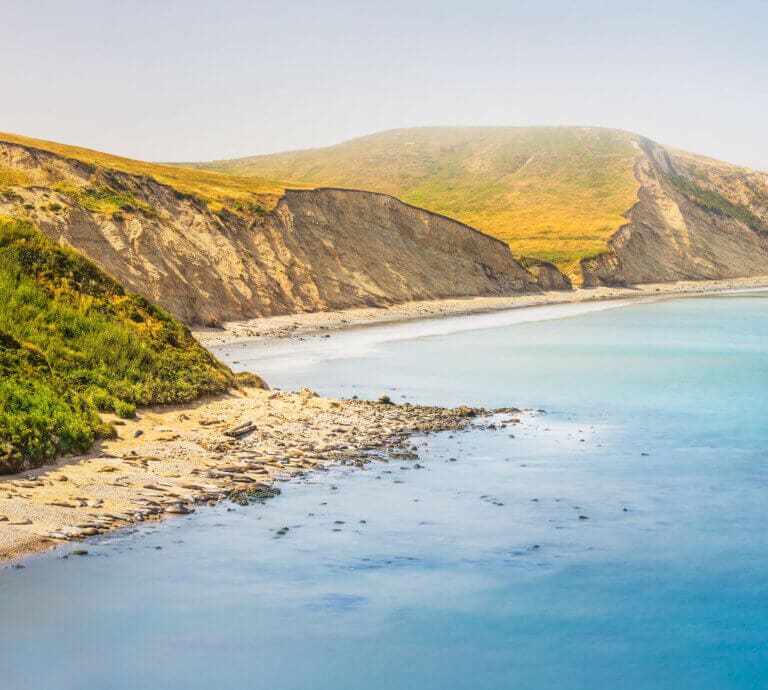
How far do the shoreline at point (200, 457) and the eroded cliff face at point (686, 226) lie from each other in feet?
262

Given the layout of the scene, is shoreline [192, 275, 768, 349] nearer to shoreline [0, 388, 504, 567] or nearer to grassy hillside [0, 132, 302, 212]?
grassy hillside [0, 132, 302, 212]

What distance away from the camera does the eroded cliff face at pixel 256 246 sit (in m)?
50.0

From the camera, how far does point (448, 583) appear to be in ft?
43.5

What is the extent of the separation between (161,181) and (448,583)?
5423 centimetres

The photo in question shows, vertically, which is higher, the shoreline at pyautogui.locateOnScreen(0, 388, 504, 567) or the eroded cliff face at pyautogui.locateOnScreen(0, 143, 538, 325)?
the eroded cliff face at pyautogui.locateOnScreen(0, 143, 538, 325)

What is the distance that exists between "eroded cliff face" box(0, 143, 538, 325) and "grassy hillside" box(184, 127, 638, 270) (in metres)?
24.8

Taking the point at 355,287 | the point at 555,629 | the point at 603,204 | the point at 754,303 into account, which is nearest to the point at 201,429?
the point at 555,629

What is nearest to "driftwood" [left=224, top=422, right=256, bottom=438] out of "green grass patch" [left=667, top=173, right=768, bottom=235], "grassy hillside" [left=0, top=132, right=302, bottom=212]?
"grassy hillside" [left=0, top=132, right=302, bottom=212]

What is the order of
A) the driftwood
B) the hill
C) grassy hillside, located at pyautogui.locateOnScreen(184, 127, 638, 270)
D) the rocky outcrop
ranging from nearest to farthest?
the driftwood → the rocky outcrop → grassy hillside, located at pyautogui.locateOnScreen(184, 127, 638, 270) → the hill

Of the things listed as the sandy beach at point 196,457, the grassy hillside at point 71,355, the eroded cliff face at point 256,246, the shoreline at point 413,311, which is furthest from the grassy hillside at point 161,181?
the sandy beach at point 196,457

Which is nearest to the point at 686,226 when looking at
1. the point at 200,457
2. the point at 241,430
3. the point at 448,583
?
the point at 241,430

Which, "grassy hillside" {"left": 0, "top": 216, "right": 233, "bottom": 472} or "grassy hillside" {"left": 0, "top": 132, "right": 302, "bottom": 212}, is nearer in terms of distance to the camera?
"grassy hillside" {"left": 0, "top": 216, "right": 233, "bottom": 472}

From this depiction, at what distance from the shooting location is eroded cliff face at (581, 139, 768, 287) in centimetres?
11195

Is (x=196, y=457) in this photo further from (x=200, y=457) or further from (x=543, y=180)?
(x=543, y=180)
